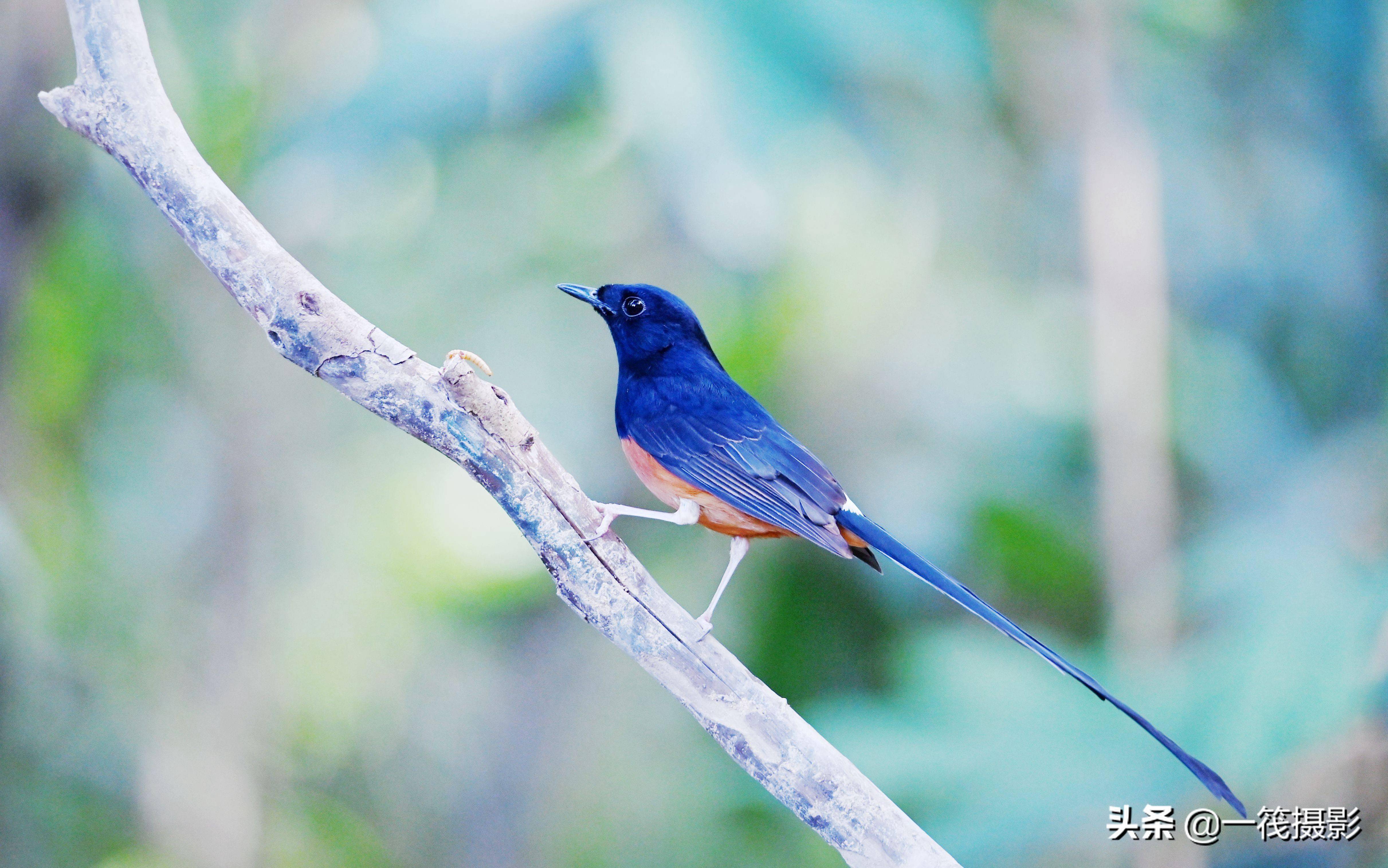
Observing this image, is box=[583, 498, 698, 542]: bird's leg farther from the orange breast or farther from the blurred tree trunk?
the blurred tree trunk

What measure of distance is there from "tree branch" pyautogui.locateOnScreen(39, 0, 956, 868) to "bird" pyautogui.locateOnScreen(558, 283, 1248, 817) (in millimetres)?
162

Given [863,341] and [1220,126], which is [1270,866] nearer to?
[863,341]

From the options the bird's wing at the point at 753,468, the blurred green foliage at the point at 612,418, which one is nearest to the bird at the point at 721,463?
the bird's wing at the point at 753,468

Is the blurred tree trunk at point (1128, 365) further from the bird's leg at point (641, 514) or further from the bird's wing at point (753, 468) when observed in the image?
the bird's leg at point (641, 514)

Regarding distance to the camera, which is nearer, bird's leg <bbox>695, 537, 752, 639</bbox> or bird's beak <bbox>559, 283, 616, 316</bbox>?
bird's leg <bbox>695, 537, 752, 639</bbox>

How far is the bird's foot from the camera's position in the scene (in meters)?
1.68

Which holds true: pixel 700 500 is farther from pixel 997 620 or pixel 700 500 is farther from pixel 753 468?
pixel 997 620

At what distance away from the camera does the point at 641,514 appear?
182 cm

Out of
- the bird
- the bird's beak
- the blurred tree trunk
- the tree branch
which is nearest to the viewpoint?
the tree branch

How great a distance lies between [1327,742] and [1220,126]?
3463 mm

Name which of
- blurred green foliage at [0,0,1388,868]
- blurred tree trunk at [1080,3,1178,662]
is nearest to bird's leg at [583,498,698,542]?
blurred green foliage at [0,0,1388,868]

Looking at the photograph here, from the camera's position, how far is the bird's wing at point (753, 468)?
6.40 ft

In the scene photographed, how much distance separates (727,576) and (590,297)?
2.34ft

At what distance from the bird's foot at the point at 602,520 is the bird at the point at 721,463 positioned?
0.08m
